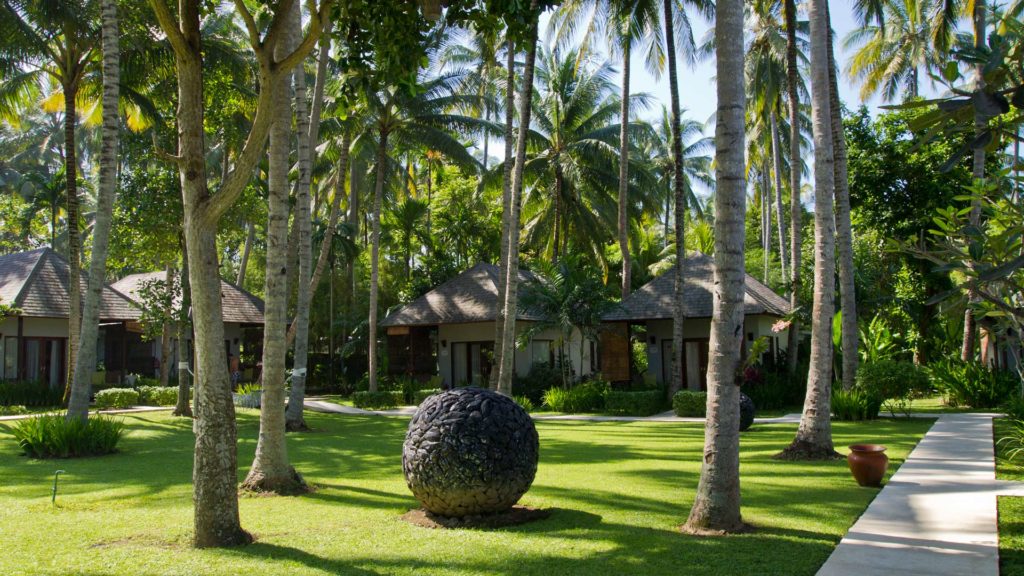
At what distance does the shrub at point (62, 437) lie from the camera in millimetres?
13141

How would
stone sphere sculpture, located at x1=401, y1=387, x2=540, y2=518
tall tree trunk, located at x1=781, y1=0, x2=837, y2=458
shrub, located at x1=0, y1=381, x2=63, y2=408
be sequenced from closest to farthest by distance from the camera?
stone sphere sculpture, located at x1=401, y1=387, x2=540, y2=518 → tall tree trunk, located at x1=781, y1=0, x2=837, y2=458 → shrub, located at x1=0, y1=381, x2=63, y2=408

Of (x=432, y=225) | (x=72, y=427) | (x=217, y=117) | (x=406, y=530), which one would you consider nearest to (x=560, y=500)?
(x=406, y=530)

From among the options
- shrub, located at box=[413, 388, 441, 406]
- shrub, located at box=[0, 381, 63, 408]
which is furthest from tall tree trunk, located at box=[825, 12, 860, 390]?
shrub, located at box=[0, 381, 63, 408]

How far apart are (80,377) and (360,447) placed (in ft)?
16.9

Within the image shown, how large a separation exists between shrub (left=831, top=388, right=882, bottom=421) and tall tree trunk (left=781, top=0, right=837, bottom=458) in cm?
528

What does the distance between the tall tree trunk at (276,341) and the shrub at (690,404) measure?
42.6ft

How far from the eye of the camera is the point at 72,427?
13297mm

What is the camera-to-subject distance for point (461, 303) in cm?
2923

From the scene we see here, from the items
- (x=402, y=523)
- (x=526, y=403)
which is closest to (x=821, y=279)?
(x=402, y=523)

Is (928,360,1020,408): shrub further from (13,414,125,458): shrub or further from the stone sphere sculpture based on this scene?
(13,414,125,458): shrub

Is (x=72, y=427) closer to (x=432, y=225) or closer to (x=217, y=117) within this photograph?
(x=217, y=117)

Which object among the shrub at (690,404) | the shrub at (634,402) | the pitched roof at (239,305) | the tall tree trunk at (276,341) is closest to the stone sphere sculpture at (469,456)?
the tall tree trunk at (276,341)

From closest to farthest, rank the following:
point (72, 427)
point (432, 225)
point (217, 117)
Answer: point (72, 427) → point (217, 117) → point (432, 225)

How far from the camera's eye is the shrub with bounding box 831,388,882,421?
1734 centimetres
